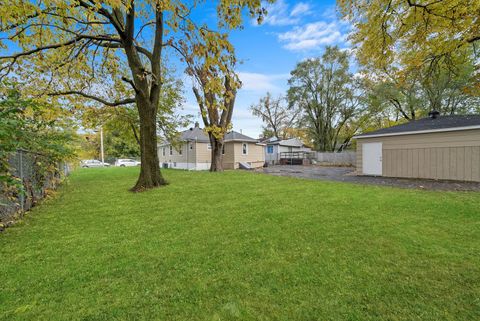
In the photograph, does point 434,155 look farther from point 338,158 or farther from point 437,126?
point 338,158

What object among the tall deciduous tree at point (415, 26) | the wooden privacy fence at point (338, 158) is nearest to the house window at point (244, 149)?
the wooden privacy fence at point (338, 158)

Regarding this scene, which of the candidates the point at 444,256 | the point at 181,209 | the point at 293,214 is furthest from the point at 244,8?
the point at 444,256

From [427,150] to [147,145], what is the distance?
12.2 m

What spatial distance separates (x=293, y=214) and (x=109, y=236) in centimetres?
356

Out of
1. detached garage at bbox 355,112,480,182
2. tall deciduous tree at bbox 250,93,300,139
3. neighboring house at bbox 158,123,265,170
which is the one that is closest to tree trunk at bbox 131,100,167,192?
neighboring house at bbox 158,123,265,170

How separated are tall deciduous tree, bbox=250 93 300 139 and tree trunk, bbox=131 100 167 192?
1224 inches

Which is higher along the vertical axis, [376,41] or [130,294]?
[376,41]

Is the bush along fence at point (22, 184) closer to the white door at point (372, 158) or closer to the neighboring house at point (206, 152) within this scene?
the neighboring house at point (206, 152)

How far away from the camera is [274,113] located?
38188mm

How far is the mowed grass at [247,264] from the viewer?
6.49 ft

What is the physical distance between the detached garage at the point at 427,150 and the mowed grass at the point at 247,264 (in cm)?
581

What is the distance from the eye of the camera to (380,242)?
3309 millimetres

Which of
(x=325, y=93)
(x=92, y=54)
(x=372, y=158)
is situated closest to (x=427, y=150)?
(x=372, y=158)

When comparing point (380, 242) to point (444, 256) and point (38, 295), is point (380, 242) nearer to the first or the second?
point (444, 256)
